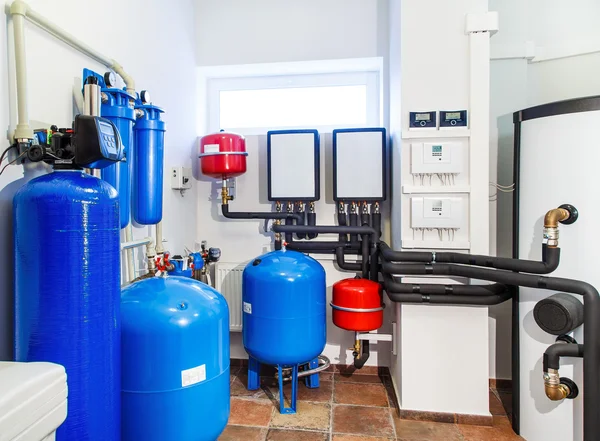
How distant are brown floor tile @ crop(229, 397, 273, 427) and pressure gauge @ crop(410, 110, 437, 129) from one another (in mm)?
1802

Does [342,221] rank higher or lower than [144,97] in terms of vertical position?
lower

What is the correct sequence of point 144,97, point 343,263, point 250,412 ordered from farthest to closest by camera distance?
point 343,263
point 250,412
point 144,97

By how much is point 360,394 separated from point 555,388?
1.07 metres

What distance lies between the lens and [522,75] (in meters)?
2.34

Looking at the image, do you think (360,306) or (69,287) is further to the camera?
(360,306)

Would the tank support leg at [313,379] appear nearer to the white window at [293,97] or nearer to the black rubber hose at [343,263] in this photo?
the black rubber hose at [343,263]

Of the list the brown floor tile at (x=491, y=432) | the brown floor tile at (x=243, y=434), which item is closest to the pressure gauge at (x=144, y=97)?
the brown floor tile at (x=243, y=434)

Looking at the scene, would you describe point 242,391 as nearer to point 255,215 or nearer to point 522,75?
point 255,215

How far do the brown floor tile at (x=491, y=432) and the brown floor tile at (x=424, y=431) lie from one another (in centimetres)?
4

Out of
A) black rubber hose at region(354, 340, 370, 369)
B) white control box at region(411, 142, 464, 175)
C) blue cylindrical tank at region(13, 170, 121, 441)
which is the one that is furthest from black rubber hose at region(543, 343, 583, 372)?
blue cylindrical tank at region(13, 170, 121, 441)

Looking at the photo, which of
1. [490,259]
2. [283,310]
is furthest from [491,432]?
[283,310]

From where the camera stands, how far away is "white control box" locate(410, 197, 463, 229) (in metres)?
1.97

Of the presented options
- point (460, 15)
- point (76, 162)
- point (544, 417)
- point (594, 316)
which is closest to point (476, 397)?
point (544, 417)

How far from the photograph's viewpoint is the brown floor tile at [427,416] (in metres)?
2.01
